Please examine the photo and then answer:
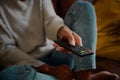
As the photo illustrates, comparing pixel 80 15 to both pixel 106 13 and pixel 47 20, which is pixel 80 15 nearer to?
pixel 47 20

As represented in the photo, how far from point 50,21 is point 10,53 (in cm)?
23

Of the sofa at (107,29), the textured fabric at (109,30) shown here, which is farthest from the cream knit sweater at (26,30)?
the textured fabric at (109,30)

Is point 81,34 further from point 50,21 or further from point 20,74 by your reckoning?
point 20,74

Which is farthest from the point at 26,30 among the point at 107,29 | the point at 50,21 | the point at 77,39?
the point at 107,29

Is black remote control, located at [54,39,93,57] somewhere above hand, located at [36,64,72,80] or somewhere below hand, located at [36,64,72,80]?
above

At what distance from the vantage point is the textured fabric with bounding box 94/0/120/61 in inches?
60.4

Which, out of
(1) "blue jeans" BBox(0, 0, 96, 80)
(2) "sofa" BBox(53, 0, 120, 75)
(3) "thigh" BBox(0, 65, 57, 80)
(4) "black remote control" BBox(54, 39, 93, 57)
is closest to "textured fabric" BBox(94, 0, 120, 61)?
(2) "sofa" BBox(53, 0, 120, 75)

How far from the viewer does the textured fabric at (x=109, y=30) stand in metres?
1.53

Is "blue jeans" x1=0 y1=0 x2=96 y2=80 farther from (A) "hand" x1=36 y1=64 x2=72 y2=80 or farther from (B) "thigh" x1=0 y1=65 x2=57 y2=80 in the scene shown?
(B) "thigh" x1=0 y1=65 x2=57 y2=80

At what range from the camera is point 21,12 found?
1.06 m

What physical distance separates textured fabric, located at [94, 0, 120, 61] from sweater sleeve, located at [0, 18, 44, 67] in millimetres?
668

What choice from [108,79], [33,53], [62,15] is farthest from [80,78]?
[62,15]

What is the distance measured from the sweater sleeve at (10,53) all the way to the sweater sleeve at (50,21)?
16 cm

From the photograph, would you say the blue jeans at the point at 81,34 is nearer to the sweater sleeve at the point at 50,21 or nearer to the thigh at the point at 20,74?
the sweater sleeve at the point at 50,21
